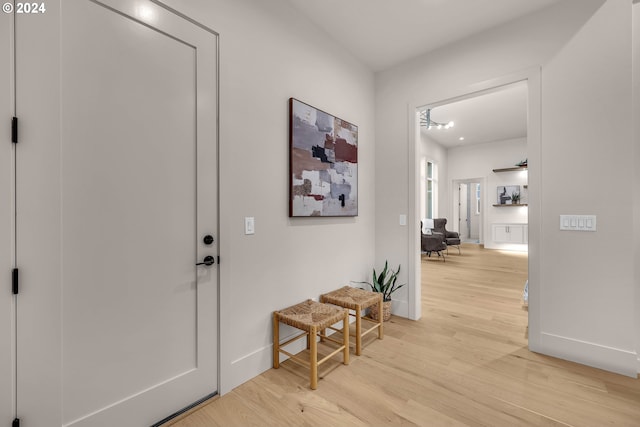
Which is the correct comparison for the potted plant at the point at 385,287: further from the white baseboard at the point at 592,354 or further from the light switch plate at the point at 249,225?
the light switch plate at the point at 249,225

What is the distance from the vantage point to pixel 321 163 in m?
2.46

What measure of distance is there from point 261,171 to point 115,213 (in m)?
0.91

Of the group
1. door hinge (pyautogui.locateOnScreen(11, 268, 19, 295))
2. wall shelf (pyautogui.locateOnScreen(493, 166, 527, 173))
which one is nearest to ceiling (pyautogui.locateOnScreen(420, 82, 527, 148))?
wall shelf (pyautogui.locateOnScreen(493, 166, 527, 173))

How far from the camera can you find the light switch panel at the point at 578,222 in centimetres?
206

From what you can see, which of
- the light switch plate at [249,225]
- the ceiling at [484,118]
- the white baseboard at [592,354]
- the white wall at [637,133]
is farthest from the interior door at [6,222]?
the ceiling at [484,118]

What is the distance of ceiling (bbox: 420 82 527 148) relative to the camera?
16.5 ft

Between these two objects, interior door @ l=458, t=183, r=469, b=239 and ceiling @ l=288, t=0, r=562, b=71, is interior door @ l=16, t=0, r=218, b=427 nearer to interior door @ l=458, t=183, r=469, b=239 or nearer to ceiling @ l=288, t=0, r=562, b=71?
ceiling @ l=288, t=0, r=562, b=71

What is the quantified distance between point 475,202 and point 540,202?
359 inches

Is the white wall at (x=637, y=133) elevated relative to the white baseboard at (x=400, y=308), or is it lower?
elevated

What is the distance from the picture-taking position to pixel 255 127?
→ 1949mm

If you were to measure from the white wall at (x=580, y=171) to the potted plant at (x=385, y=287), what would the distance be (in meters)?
1.19

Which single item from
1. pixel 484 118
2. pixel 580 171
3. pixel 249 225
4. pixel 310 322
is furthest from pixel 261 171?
pixel 484 118

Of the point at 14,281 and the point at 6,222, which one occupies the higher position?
the point at 6,222

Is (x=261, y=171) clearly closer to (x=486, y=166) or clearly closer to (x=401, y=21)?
(x=401, y=21)
